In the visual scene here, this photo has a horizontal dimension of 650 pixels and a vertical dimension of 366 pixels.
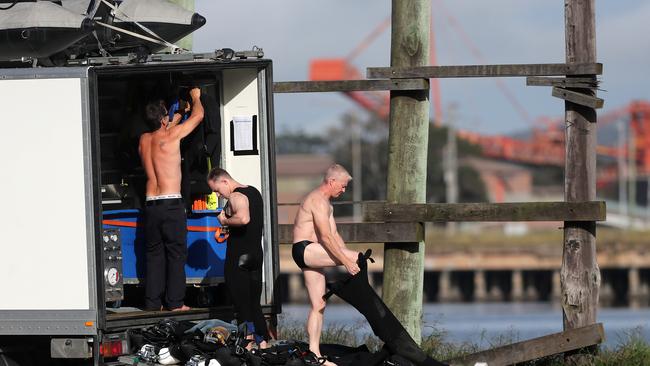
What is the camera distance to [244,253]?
1157 cm

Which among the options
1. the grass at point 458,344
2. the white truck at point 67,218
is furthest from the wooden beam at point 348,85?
the grass at point 458,344

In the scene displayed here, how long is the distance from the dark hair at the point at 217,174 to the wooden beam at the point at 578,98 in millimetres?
2947

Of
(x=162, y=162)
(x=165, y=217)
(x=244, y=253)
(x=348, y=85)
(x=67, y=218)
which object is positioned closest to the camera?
(x=67, y=218)

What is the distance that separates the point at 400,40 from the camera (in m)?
13.0

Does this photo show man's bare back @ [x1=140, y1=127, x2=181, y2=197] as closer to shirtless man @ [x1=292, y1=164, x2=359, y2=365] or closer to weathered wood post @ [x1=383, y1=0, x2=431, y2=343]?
shirtless man @ [x1=292, y1=164, x2=359, y2=365]

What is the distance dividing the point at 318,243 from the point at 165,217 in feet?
4.55

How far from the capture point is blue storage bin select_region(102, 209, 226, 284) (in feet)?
40.9

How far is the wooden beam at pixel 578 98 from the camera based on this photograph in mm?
12344

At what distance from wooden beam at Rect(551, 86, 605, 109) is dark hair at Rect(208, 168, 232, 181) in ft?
9.67

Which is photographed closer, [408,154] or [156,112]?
[156,112]

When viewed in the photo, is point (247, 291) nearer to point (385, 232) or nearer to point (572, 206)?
point (385, 232)

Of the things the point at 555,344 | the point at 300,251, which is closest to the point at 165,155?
the point at 300,251

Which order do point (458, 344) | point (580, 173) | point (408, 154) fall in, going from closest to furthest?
point (580, 173), point (408, 154), point (458, 344)

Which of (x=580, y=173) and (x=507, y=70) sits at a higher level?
(x=507, y=70)
